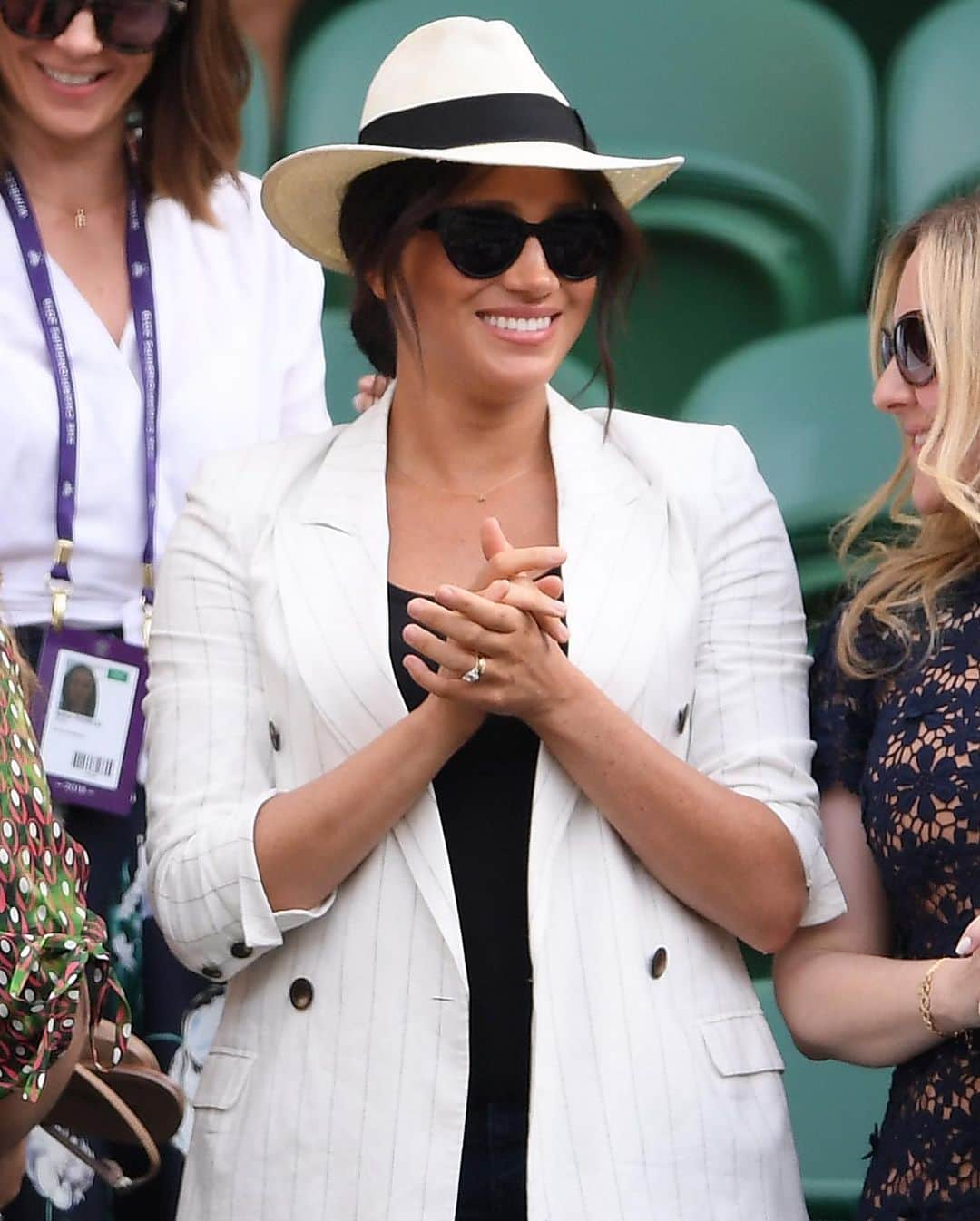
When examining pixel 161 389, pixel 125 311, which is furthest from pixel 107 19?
pixel 161 389

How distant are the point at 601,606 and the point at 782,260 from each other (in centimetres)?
146

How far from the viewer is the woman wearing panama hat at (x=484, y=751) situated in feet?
8.46

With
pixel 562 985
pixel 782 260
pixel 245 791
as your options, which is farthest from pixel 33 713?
pixel 782 260

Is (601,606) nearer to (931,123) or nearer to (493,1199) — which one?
(493,1199)

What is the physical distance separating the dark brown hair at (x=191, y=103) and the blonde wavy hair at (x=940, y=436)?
96 cm

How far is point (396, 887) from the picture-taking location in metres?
2.63

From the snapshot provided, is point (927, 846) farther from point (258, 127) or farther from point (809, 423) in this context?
point (258, 127)

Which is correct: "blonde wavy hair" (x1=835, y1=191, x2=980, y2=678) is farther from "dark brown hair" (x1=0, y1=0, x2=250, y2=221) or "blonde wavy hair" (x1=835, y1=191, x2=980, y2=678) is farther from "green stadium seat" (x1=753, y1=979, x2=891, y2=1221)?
"green stadium seat" (x1=753, y1=979, x2=891, y2=1221)

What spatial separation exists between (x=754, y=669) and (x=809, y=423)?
1257 mm

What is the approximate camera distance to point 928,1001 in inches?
→ 101

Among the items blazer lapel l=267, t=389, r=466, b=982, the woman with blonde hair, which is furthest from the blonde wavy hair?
blazer lapel l=267, t=389, r=466, b=982

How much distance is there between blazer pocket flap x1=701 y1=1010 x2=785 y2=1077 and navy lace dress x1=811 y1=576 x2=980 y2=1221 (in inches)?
5.9

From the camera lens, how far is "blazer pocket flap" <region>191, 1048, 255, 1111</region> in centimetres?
267

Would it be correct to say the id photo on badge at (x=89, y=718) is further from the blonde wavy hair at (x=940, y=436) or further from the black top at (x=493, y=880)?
the blonde wavy hair at (x=940, y=436)
